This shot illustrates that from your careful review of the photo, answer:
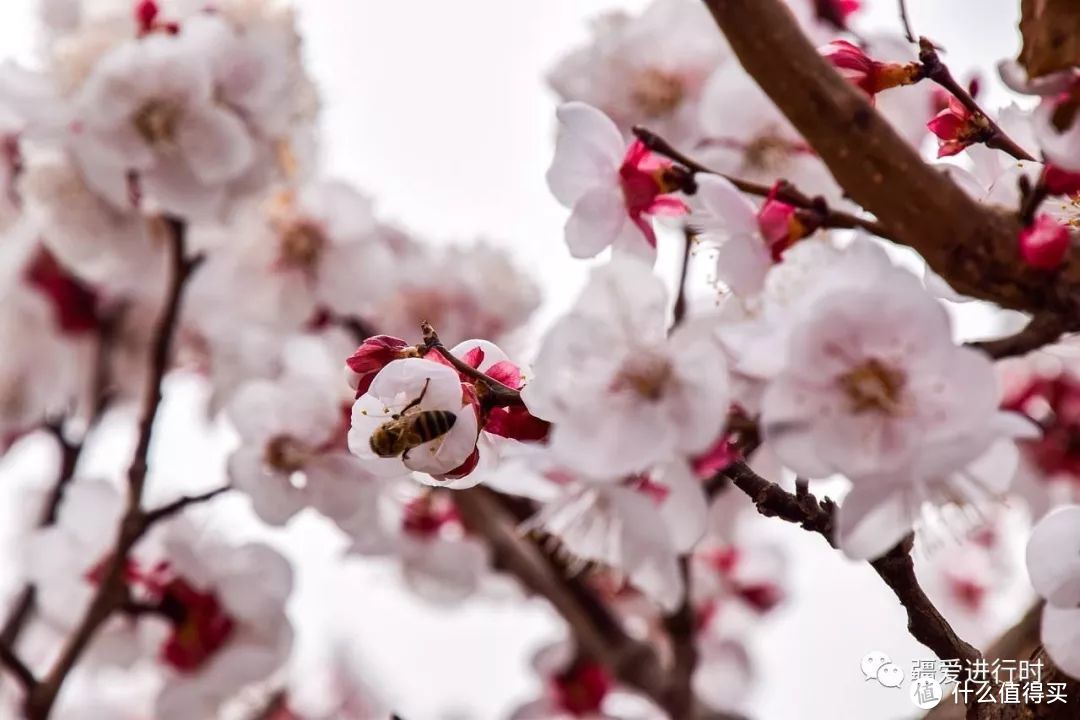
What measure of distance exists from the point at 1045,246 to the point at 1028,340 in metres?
0.04

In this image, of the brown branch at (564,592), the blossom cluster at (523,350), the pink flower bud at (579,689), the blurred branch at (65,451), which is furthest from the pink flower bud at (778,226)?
the pink flower bud at (579,689)

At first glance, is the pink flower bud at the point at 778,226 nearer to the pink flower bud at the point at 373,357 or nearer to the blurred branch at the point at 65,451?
the pink flower bud at the point at 373,357

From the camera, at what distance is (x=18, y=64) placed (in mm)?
1061

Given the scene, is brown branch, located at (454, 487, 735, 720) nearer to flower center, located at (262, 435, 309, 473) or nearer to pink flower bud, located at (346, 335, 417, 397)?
flower center, located at (262, 435, 309, 473)

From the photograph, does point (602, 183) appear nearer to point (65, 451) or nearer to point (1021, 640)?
point (1021, 640)

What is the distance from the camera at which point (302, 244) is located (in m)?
1.22

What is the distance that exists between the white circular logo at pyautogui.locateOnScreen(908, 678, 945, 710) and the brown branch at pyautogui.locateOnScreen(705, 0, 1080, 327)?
0.26m

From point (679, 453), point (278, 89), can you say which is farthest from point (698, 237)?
point (278, 89)

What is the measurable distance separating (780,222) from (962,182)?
0.12m

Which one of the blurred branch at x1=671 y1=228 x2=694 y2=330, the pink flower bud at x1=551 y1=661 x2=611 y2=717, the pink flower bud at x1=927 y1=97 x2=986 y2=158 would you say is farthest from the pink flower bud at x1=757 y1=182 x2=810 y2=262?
the pink flower bud at x1=551 y1=661 x2=611 y2=717

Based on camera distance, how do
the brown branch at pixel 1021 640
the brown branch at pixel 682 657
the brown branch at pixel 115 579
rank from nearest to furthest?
the brown branch at pixel 1021 640 → the brown branch at pixel 115 579 → the brown branch at pixel 682 657

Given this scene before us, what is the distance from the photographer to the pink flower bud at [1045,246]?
47cm

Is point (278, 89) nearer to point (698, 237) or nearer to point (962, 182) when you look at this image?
point (698, 237)

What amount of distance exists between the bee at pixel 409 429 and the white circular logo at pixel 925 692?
32 cm
